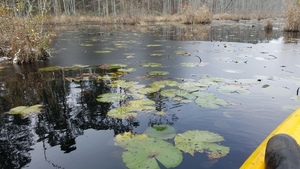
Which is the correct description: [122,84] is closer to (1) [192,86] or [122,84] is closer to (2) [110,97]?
(2) [110,97]

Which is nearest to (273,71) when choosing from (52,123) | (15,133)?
(52,123)

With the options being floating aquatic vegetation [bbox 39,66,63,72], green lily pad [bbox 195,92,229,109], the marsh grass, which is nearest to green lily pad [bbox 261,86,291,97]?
green lily pad [bbox 195,92,229,109]

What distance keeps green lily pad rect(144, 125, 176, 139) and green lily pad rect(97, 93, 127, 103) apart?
33.6 inches

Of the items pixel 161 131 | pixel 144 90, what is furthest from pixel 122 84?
pixel 161 131

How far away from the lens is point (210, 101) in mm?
2979

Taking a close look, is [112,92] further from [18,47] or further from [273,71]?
[18,47]

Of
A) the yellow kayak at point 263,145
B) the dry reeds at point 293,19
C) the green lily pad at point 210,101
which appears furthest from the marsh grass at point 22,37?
the dry reeds at point 293,19

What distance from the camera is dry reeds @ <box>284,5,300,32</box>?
11662 millimetres

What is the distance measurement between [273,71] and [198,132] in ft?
9.98

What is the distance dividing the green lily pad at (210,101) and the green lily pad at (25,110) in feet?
6.21

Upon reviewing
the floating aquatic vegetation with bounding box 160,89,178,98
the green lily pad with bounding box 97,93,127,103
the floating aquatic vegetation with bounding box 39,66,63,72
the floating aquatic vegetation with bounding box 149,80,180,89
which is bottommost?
the green lily pad with bounding box 97,93,127,103

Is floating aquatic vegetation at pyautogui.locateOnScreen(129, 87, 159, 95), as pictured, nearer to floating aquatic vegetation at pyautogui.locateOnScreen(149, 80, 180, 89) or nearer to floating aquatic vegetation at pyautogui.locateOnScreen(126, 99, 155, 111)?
floating aquatic vegetation at pyautogui.locateOnScreen(149, 80, 180, 89)

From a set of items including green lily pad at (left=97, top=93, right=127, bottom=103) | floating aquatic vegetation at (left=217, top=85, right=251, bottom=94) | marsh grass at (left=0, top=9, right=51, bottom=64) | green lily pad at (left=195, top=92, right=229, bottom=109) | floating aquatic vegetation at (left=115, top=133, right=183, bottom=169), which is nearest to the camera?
floating aquatic vegetation at (left=115, top=133, right=183, bottom=169)

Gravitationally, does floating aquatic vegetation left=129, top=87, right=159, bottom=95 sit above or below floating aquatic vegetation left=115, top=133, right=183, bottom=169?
above
